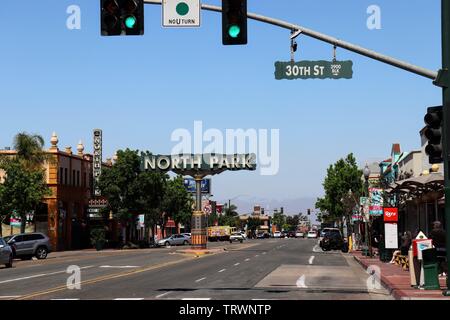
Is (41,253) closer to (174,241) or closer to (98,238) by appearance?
(98,238)

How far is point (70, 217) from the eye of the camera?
68.4 metres

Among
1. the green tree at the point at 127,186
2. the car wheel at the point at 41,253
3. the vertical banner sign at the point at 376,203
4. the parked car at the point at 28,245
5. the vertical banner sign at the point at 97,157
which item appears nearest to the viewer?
the vertical banner sign at the point at 376,203

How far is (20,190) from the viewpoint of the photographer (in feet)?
179

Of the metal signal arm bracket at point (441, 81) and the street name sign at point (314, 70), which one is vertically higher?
the street name sign at point (314, 70)

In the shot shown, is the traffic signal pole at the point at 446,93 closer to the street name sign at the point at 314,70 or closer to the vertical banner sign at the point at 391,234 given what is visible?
the street name sign at the point at 314,70

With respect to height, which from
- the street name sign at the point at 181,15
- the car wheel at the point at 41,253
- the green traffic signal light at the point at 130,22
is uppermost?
the street name sign at the point at 181,15

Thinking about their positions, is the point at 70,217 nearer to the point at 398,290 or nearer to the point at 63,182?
the point at 63,182

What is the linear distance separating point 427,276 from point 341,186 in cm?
6733

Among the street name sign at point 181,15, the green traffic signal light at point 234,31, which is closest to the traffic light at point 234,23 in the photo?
the green traffic signal light at point 234,31

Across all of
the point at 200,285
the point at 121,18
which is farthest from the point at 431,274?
the point at 121,18

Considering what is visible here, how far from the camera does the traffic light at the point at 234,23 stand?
553 inches

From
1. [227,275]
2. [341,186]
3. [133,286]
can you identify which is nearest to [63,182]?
[341,186]

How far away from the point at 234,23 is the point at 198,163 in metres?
46.9

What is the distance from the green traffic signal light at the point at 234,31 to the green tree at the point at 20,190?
143 feet
